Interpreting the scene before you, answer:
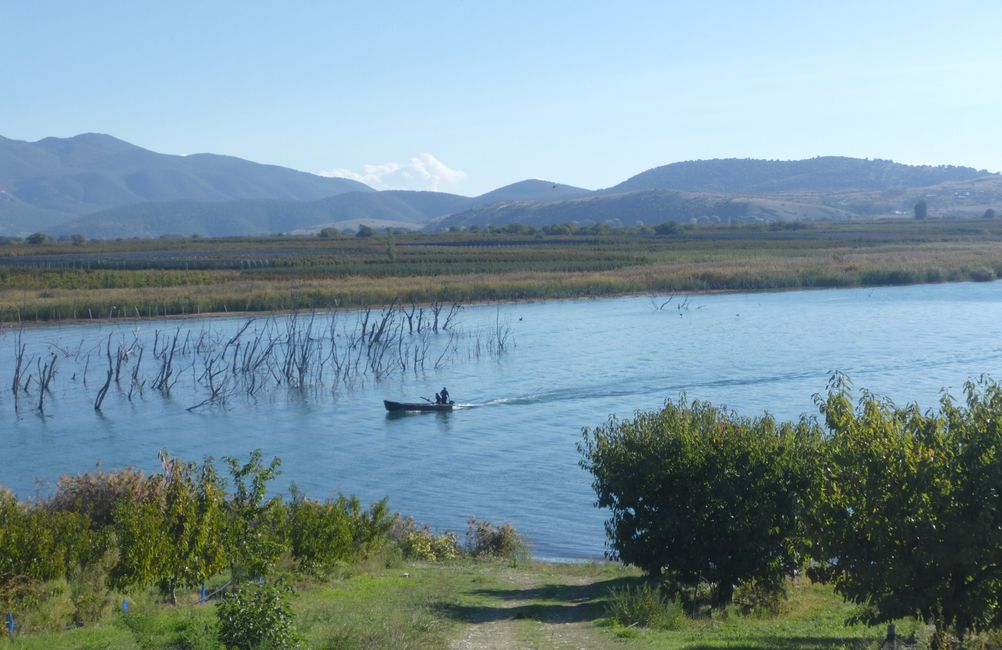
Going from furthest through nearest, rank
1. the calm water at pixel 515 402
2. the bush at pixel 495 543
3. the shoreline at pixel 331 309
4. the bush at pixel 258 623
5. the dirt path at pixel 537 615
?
the shoreline at pixel 331 309
the calm water at pixel 515 402
the bush at pixel 495 543
the dirt path at pixel 537 615
the bush at pixel 258 623

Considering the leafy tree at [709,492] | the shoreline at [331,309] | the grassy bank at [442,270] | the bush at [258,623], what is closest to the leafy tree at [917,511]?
the leafy tree at [709,492]

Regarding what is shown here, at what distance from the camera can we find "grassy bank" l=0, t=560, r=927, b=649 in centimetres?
1237

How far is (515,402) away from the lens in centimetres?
4284

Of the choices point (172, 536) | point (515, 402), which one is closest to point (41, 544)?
point (172, 536)

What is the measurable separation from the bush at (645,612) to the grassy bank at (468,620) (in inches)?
6.6

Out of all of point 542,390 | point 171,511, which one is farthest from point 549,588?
point 542,390

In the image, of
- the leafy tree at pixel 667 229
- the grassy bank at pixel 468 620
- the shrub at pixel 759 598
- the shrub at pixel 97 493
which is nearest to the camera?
the grassy bank at pixel 468 620

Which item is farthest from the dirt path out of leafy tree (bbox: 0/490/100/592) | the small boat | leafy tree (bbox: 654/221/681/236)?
leafy tree (bbox: 654/221/681/236)

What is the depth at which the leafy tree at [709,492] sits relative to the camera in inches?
654

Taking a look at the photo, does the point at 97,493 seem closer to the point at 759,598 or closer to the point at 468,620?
the point at 468,620

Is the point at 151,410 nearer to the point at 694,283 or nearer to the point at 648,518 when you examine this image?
the point at 648,518

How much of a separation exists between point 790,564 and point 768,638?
9.69ft

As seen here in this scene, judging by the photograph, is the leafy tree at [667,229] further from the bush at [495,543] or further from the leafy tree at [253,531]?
the leafy tree at [253,531]

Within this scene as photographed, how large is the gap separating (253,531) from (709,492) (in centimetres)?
701
